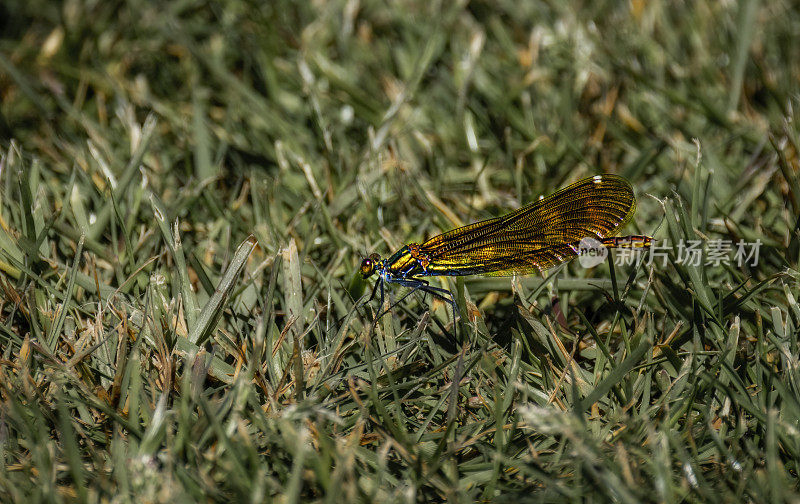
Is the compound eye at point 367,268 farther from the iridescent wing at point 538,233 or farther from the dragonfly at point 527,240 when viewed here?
the iridescent wing at point 538,233

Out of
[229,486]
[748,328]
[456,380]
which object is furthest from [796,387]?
[229,486]

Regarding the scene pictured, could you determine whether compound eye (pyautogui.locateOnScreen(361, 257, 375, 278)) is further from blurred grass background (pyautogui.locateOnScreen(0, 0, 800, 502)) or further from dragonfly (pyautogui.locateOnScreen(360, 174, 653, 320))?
blurred grass background (pyautogui.locateOnScreen(0, 0, 800, 502))

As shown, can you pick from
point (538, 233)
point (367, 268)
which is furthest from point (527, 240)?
point (367, 268)

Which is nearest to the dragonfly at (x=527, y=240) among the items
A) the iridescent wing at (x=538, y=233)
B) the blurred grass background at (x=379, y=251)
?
the iridescent wing at (x=538, y=233)

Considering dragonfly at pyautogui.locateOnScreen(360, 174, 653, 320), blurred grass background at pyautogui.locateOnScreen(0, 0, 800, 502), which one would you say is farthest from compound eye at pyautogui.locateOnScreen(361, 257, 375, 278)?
blurred grass background at pyautogui.locateOnScreen(0, 0, 800, 502)

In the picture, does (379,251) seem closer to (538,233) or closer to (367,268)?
(367,268)

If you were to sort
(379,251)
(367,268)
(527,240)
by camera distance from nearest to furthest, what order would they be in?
(367,268) < (527,240) < (379,251)

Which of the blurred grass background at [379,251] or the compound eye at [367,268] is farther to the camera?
the compound eye at [367,268]
